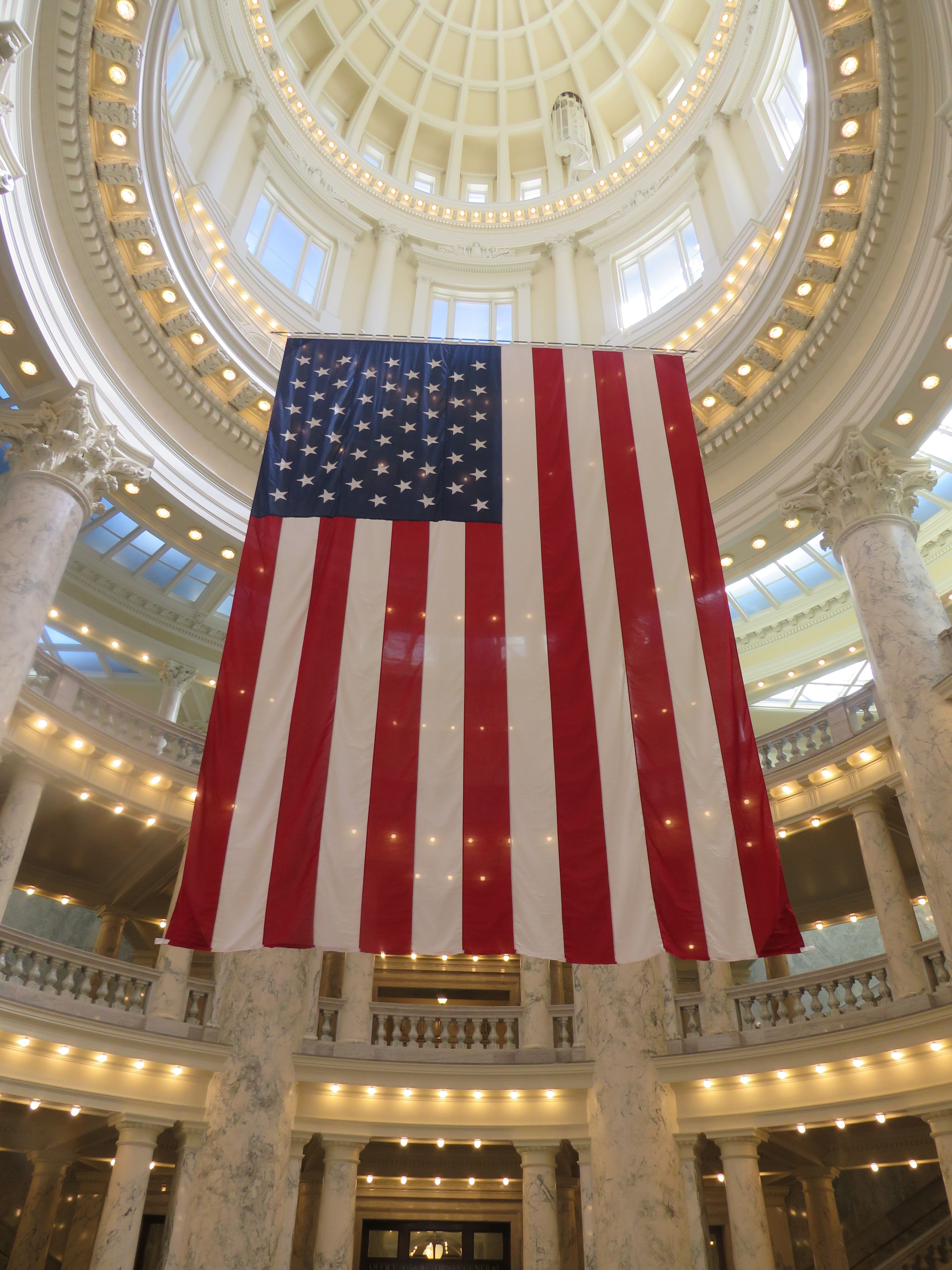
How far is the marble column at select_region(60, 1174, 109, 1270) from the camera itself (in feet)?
54.9

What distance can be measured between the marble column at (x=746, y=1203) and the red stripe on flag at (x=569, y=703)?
699 centimetres

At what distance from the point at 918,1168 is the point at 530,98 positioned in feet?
103

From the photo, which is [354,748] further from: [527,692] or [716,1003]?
[716,1003]

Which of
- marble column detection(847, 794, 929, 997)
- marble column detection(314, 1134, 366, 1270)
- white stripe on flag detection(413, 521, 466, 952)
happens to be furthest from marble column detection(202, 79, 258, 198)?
marble column detection(314, 1134, 366, 1270)

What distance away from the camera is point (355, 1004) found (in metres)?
13.8

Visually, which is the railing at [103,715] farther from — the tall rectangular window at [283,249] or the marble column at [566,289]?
the marble column at [566,289]

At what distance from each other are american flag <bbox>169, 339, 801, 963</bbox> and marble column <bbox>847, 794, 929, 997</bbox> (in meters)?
6.08

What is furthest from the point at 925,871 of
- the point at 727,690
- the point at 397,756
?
the point at 397,756

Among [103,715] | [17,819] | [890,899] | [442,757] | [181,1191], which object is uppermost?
[103,715]

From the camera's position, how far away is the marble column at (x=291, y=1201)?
11125mm

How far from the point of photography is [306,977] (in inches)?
485

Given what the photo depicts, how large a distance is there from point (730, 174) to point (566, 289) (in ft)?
15.3

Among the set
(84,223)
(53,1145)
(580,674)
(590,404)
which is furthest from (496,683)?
(53,1145)

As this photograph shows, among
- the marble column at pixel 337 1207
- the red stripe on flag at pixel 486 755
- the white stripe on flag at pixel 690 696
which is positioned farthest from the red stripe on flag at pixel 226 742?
the marble column at pixel 337 1207
